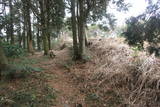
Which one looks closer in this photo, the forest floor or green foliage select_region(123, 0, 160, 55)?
green foliage select_region(123, 0, 160, 55)

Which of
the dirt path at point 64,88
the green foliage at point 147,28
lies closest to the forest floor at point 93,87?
the dirt path at point 64,88

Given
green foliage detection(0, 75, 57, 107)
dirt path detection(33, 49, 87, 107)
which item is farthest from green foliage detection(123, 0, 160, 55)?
green foliage detection(0, 75, 57, 107)

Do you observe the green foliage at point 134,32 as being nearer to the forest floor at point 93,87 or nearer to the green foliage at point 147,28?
the green foliage at point 147,28

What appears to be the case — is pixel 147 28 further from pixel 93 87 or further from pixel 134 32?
pixel 93 87

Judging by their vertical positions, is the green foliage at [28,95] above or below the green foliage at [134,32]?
below

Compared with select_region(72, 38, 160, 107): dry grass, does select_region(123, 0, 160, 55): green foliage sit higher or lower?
higher

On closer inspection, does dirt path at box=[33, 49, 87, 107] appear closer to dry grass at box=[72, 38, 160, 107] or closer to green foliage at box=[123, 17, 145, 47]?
dry grass at box=[72, 38, 160, 107]

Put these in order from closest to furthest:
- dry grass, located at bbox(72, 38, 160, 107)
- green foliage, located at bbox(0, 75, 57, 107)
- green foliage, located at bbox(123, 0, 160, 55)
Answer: green foliage, located at bbox(123, 0, 160, 55), green foliage, located at bbox(0, 75, 57, 107), dry grass, located at bbox(72, 38, 160, 107)

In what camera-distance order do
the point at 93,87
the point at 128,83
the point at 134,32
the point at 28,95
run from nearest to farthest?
1. the point at 134,32
2. the point at 28,95
3. the point at 128,83
4. the point at 93,87

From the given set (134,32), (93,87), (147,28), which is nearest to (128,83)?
(93,87)

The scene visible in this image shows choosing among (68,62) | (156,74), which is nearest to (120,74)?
(156,74)

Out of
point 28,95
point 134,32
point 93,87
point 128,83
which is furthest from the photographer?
point 93,87

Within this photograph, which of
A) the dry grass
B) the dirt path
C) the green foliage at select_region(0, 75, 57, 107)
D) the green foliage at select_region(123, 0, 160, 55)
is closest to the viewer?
the green foliage at select_region(123, 0, 160, 55)

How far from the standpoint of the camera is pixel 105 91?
4.89 meters
